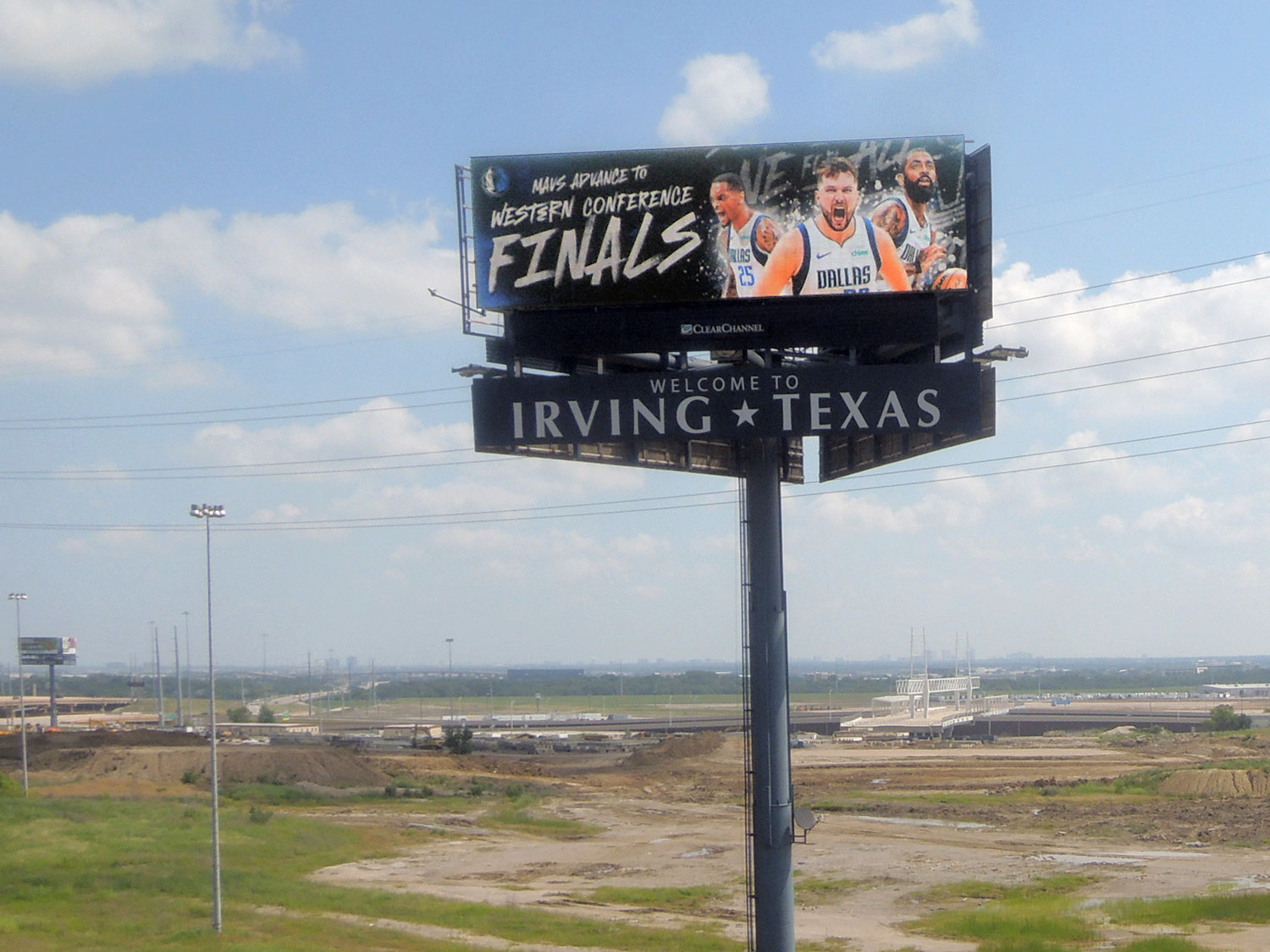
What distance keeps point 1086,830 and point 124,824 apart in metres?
42.7

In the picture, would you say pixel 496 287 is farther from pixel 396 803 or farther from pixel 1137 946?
pixel 396 803

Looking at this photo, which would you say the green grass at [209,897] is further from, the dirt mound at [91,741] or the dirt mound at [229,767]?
the dirt mound at [91,741]

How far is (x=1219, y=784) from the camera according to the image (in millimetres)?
69125

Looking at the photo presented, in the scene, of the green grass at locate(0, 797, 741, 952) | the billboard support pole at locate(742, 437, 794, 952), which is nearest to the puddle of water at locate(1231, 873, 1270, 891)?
the green grass at locate(0, 797, 741, 952)

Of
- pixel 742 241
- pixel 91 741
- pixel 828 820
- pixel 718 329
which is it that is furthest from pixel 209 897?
pixel 91 741

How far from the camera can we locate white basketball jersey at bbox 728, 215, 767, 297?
22062mm

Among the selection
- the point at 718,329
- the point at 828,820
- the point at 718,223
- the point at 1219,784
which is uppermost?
the point at 718,223

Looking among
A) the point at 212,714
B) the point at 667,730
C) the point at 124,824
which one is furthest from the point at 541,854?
the point at 667,730

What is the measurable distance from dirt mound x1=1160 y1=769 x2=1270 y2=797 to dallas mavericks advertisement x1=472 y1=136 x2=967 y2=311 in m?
56.8

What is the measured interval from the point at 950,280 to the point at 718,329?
13.5ft

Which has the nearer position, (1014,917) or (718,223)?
(718,223)

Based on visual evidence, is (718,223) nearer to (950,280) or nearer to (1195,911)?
(950,280)

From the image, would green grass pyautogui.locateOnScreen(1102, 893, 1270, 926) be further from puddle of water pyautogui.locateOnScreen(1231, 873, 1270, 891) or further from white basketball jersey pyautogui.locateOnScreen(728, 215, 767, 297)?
white basketball jersey pyautogui.locateOnScreen(728, 215, 767, 297)

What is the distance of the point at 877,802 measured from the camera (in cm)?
6800
